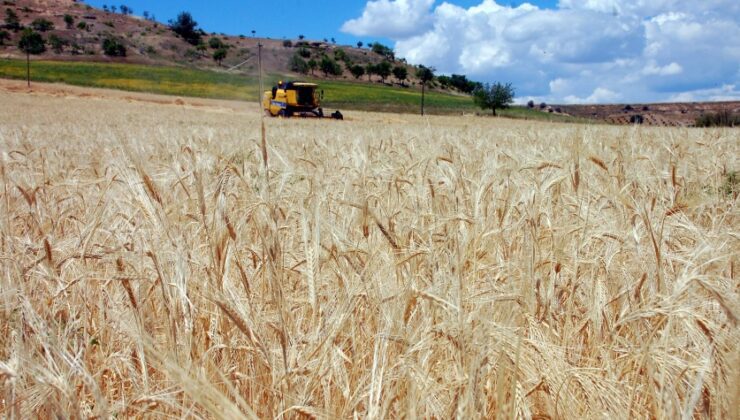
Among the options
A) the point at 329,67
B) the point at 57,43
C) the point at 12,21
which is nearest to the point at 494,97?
the point at 329,67

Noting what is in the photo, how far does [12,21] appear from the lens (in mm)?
97688

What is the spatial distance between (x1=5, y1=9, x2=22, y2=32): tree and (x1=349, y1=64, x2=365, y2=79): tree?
59.9m

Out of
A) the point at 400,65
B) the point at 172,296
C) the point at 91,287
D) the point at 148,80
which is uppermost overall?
the point at 400,65

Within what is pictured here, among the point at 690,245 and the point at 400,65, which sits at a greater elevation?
the point at 400,65

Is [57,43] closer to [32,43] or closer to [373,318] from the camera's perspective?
[32,43]

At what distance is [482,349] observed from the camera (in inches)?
34.7

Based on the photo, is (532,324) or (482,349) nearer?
(482,349)

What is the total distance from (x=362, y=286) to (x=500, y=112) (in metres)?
77.2

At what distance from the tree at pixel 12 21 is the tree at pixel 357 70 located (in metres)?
59.9

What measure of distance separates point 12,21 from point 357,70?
6410cm

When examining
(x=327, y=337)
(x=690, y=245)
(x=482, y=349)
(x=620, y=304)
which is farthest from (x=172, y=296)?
(x=690, y=245)

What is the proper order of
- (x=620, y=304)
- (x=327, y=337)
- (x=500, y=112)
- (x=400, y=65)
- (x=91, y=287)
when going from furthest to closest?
(x=400, y=65)
(x=500, y=112)
(x=91, y=287)
(x=620, y=304)
(x=327, y=337)

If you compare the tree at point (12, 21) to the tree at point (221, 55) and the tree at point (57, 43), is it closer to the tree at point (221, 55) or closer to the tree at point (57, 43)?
the tree at point (57, 43)

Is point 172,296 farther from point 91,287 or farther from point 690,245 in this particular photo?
point 690,245
